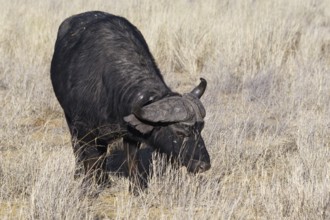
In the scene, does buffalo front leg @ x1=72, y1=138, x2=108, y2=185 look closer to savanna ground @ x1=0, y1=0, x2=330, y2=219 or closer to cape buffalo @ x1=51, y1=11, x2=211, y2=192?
cape buffalo @ x1=51, y1=11, x2=211, y2=192

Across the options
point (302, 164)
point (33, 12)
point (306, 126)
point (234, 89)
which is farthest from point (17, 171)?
point (33, 12)

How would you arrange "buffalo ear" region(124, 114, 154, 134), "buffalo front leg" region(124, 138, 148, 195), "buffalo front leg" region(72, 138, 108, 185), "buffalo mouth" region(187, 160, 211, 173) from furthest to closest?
"buffalo front leg" region(72, 138, 108, 185) < "buffalo front leg" region(124, 138, 148, 195) < "buffalo ear" region(124, 114, 154, 134) < "buffalo mouth" region(187, 160, 211, 173)

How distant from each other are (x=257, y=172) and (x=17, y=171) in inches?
87.8

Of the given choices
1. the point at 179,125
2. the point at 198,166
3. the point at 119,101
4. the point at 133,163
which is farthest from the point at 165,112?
the point at 133,163

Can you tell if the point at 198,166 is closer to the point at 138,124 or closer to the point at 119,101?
the point at 138,124

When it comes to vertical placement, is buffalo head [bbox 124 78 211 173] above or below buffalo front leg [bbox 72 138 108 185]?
above

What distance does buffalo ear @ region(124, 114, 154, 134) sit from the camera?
4.77 meters

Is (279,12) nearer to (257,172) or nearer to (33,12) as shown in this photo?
(33,12)

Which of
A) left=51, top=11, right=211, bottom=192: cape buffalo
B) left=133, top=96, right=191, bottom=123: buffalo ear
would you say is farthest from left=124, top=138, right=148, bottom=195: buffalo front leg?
left=133, top=96, right=191, bottom=123: buffalo ear

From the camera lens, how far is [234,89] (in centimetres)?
948

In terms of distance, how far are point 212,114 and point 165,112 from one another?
263 centimetres

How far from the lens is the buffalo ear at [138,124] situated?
4.77 metres

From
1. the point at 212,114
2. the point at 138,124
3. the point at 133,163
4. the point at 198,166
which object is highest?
the point at 138,124

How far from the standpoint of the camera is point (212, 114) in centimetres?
721
